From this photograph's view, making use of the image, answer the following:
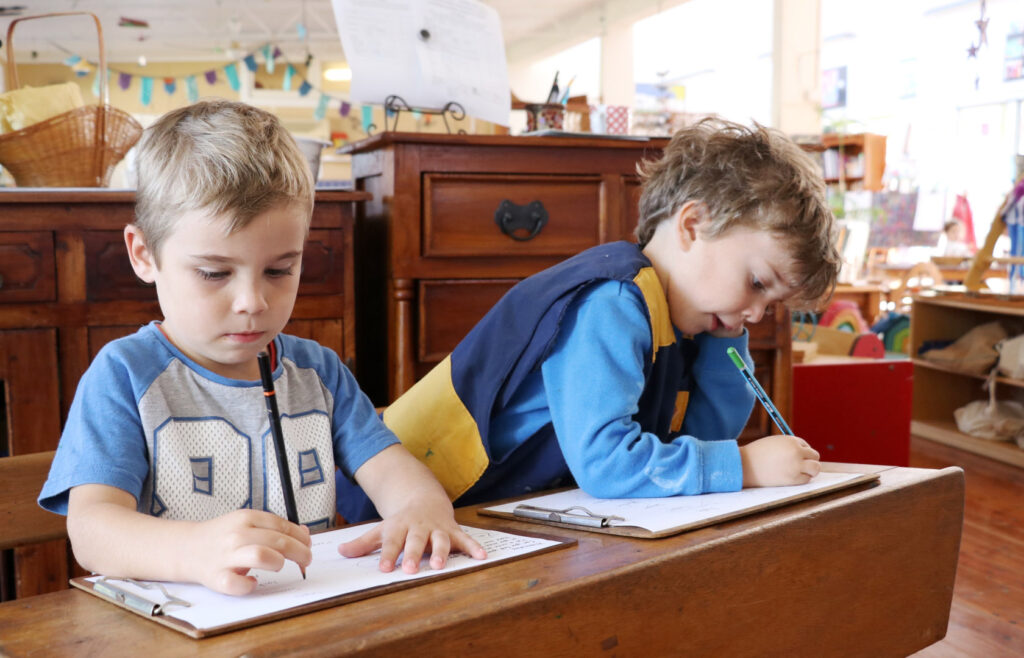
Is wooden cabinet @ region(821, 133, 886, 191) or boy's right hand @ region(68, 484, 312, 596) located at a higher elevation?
wooden cabinet @ region(821, 133, 886, 191)

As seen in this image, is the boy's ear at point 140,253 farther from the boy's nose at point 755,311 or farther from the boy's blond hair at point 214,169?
the boy's nose at point 755,311

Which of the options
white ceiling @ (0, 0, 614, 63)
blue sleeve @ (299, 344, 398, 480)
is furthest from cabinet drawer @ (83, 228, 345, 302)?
white ceiling @ (0, 0, 614, 63)

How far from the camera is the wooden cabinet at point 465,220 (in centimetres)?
172

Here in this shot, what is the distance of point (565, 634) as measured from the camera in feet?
1.94

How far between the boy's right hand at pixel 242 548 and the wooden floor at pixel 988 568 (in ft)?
4.38

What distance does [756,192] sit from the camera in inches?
41.3

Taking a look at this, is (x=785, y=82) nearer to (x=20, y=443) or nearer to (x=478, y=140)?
(x=478, y=140)

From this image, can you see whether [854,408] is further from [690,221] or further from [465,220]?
[690,221]

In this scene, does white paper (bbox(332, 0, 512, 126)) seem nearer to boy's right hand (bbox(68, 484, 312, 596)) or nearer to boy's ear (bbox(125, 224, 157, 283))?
boy's ear (bbox(125, 224, 157, 283))

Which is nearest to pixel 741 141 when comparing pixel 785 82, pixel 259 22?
pixel 785 82

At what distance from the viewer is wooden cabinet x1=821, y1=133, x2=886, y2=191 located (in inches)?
194

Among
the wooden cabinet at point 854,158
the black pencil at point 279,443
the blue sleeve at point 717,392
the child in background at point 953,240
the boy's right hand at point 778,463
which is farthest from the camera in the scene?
the child in background at point 953,240

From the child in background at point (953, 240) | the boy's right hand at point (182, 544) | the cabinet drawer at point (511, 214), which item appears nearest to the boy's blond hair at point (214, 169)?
the boy's right hand at point (182, 544)

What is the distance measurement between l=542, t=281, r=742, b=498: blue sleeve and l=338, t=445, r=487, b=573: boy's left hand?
166mm
